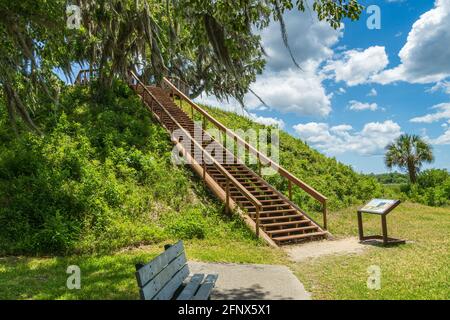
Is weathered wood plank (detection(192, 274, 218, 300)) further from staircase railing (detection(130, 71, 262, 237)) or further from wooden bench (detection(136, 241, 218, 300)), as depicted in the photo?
staircase railing (detection(130, 71, 262, 237))

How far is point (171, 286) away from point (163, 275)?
0.32 meters

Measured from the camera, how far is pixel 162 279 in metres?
4.66

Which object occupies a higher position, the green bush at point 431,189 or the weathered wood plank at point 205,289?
the green bush at point 431,189

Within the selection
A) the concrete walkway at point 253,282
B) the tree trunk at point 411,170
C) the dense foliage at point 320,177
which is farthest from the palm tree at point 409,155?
the concrete walkway at point 253,282

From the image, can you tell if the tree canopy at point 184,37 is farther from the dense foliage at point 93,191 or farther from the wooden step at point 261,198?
the wooden step at point 261,198

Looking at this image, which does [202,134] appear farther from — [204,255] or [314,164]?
[204,255]

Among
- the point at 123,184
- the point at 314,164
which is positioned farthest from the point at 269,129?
the point at 123,184

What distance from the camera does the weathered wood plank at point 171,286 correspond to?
447cm

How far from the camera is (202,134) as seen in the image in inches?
736

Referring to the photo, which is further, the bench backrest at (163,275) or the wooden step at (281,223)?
the wooden step at (281,223)

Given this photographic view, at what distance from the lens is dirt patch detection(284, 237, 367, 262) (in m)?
9.73

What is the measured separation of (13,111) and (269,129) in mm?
15651

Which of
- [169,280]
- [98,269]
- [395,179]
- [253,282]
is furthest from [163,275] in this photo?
[395,179]

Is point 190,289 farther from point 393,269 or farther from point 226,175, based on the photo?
point 226,175
